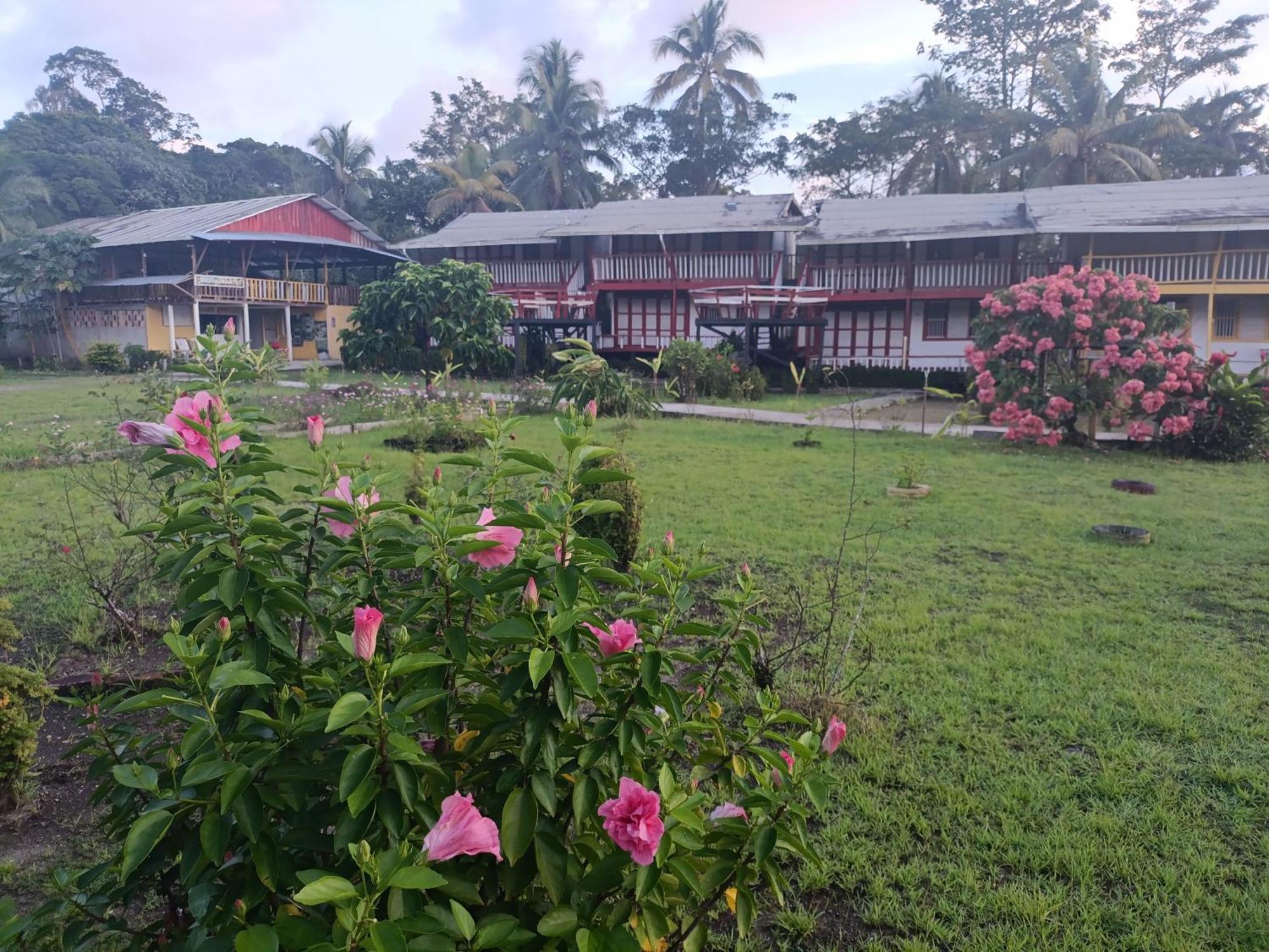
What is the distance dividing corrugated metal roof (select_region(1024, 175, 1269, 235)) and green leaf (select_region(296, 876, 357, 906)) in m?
21.9

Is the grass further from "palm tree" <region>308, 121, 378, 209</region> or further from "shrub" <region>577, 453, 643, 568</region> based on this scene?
"palm tree" <region>308, 121, 378, 209</region>

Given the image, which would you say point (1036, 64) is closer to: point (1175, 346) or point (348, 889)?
point (1175, 346)

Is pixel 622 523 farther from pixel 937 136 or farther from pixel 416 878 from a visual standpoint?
pixel 937 136

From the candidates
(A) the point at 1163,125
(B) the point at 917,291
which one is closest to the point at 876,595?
(B) the point at 917,291

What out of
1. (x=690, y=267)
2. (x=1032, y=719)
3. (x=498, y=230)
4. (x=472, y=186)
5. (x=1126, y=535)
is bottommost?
(x=1032, y=719)

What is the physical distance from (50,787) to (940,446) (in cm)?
1010

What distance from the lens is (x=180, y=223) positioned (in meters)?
27.8

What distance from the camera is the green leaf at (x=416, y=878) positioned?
3.68 ft

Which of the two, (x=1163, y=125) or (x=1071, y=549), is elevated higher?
(x=1163, y=125)

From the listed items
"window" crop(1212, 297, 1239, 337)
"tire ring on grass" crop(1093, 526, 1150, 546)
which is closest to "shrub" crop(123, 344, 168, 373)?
"tire ring on grass" crop(1093, 526, 1150, 546)

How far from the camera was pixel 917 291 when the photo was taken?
2173 cm

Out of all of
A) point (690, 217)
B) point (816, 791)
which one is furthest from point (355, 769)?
point (690, 217)

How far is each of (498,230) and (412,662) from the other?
2729 cm

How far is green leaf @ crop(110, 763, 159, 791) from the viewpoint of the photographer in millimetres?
1412
